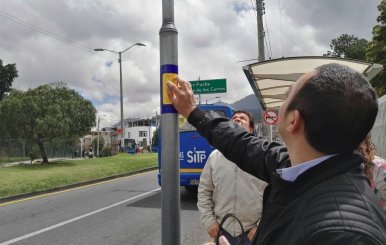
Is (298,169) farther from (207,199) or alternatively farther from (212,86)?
(212,86)

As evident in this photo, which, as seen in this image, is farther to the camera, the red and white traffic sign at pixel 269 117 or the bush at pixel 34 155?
the bush at pixel 34 155

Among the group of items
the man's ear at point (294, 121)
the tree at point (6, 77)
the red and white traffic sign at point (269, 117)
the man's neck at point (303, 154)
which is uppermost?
the tree at point (6, 77)

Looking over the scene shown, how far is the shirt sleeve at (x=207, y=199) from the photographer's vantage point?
382 cm

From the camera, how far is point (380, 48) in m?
29.8

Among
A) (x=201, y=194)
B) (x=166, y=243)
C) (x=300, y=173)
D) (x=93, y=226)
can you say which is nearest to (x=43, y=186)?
(x=93, y=226)

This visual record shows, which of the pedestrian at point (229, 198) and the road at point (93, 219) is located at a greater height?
the pedestrian at point (229, 198)

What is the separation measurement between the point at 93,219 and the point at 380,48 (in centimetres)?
2664

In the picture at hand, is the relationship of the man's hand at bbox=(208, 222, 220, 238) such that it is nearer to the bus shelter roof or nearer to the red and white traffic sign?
the bus shelter roof

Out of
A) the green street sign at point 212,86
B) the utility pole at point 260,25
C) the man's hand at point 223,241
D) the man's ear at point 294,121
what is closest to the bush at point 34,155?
the green street sign at point 212,86

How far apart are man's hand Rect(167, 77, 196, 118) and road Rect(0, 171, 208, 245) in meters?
5.53

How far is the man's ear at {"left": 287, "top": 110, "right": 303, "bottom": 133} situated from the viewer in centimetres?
140

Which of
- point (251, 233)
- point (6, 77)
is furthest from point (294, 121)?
point (6, 77)

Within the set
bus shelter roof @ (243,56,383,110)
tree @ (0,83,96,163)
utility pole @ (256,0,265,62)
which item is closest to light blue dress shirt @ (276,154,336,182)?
bus shelter roof @ (243,56,383,110)

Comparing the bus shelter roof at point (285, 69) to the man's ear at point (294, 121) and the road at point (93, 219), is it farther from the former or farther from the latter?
the man's ear at point (294, 121)
